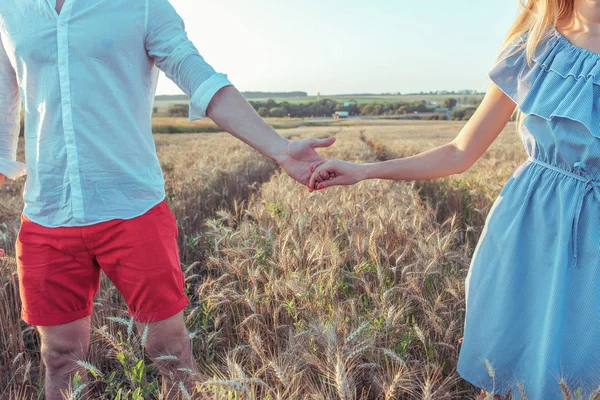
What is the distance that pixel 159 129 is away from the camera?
3189cm

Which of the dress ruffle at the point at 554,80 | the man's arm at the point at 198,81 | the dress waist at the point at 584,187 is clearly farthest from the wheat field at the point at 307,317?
the dress ruffle at the point at 554,80

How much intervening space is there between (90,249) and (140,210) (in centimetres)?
19

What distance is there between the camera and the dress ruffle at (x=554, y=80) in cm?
131

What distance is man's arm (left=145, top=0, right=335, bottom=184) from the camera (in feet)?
4.76

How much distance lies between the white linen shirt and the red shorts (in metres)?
0.04

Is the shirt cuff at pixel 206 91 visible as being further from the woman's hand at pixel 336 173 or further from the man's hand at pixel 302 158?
the woman's hand at pixel 336 173

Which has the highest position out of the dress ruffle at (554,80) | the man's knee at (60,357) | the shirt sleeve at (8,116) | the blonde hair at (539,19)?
the blonde hair at (539,19)

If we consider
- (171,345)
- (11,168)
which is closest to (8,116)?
(11,168)

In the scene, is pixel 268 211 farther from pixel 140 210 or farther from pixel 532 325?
pixel 532 325

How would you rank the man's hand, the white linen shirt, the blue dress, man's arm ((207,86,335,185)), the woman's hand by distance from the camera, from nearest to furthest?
the blue dress < the white linen shirt < man's arm ((207,86,335,185)) < the man's hand < the woman's hand

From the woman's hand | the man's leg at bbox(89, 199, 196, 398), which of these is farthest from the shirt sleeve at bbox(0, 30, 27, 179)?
→ the woman's hand

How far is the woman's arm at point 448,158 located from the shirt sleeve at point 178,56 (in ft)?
1.57

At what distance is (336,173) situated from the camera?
5.80ft

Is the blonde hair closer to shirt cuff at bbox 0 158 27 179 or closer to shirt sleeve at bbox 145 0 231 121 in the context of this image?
shirt sleeve at bbox 145 0 231 121
